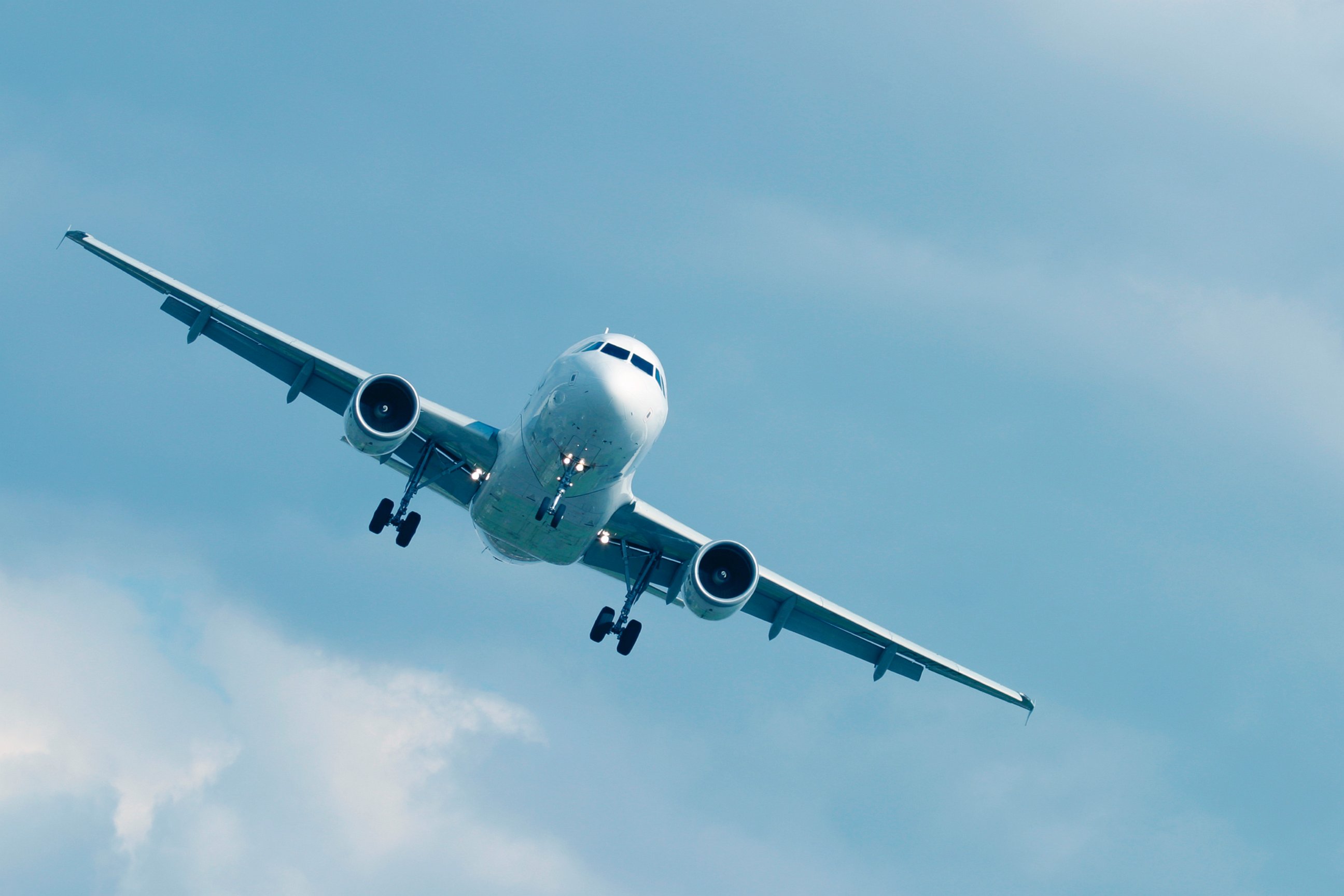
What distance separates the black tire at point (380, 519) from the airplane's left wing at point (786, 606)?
567 centimetres

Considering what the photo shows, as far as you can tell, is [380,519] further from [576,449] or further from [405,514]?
[576,449]

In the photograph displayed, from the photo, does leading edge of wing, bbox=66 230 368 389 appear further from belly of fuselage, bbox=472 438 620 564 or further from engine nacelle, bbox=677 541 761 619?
engine nacelle, bbox=677 541 761 619

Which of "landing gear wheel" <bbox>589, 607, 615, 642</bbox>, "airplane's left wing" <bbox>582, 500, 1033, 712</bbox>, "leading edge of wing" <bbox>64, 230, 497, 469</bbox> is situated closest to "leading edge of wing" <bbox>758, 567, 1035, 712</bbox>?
"airplane's left wing" <bbox>582, 500, 1033, 712</bbox>

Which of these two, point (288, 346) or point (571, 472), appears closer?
point (571, 472)

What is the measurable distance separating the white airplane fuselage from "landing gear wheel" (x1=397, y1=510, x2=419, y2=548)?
1.56 meters

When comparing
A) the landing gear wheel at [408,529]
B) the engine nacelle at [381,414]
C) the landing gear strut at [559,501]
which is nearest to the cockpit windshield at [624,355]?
the landing gear strut at [559,501]

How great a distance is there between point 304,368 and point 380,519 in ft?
14.2

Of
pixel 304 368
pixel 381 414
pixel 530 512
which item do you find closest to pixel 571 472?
pixel 530 512

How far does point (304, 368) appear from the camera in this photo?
33344 millimetres

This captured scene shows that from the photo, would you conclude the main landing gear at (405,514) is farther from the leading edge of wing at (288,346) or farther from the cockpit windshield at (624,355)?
the cockpit windshield at (624,355)

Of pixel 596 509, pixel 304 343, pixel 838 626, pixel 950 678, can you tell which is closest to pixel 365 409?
pixel 304 343

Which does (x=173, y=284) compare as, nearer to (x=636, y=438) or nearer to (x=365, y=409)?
(x=365, y=409)

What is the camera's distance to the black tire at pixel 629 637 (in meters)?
35.0

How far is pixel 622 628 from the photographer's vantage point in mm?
35000
